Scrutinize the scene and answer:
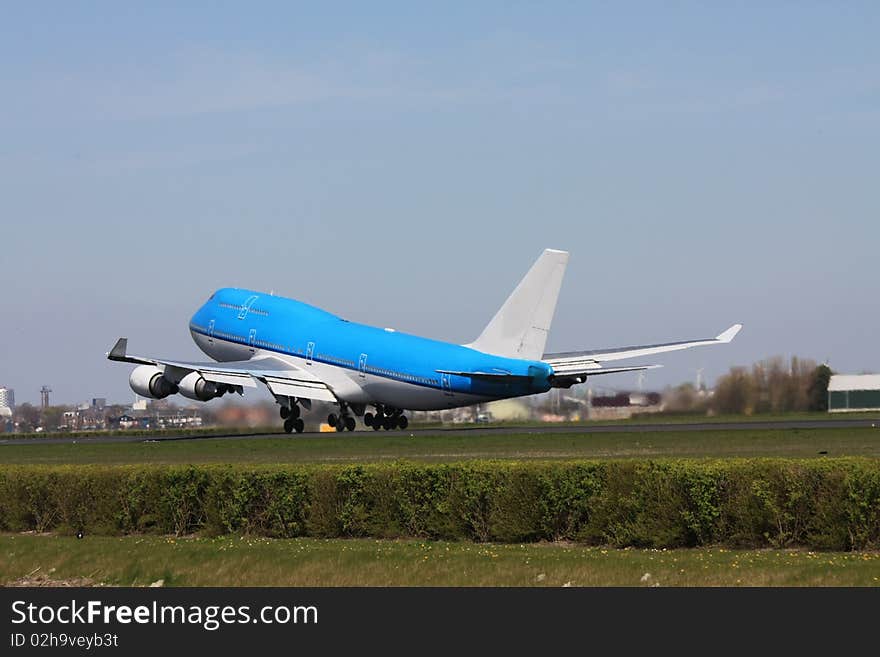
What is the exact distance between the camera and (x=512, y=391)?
72.5 m

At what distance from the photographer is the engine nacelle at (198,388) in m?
76.7

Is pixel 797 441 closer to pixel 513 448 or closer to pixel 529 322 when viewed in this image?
pixel 513 448

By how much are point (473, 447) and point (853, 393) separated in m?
27.9

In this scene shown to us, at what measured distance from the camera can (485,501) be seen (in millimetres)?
30594

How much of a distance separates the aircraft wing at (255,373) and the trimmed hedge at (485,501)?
1475 inches

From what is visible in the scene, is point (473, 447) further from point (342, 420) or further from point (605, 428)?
point (342, 420)

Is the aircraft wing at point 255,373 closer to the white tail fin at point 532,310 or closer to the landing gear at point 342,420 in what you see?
the landing gear at point 342,420

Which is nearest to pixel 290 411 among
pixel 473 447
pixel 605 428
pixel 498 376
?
pixel 498 376

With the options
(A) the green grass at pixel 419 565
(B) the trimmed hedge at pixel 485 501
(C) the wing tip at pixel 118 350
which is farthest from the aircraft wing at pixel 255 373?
(A) the green grass at pixel 419 565

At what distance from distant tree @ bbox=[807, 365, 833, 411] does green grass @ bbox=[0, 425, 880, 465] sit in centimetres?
1286

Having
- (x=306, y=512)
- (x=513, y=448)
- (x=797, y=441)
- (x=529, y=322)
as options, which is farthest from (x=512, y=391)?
(x=306, y=512)
